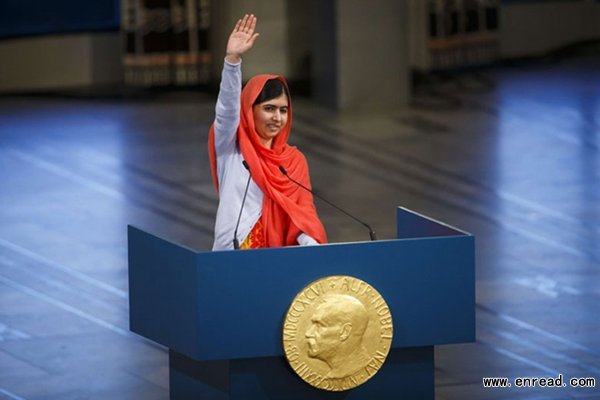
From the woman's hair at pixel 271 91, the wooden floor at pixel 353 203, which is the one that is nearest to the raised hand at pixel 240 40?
the woman's hair at pixel 271 91

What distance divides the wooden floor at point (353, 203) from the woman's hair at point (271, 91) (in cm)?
162

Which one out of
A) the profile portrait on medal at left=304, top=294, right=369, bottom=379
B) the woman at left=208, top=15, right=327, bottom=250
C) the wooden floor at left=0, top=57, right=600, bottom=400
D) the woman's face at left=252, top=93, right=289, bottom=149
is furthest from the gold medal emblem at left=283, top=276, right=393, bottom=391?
the wooden floor at left=0, top=57, right=600, bottom=400

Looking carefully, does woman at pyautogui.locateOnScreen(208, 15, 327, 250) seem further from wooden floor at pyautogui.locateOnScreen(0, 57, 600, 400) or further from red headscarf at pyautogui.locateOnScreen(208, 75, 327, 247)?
wooden floor at pyautogui.locateOnScreen(0, 57, 600, 400)

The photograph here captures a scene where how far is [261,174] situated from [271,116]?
238 mm

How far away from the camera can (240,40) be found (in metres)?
5.71

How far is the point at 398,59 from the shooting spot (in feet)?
52.1

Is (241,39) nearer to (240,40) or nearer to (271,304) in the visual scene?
(240,40)

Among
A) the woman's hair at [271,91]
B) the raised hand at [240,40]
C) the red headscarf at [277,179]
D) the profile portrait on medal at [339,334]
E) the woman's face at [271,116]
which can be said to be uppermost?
the raised hand at [240,40]

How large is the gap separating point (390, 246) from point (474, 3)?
13412 mm

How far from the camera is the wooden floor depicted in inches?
285

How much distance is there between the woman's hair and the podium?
0.76 meters

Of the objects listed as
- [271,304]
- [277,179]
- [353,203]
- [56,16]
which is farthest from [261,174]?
[56,16]

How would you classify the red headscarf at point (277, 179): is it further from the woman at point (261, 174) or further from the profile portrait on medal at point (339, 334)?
the profile portrait on medal at point (339, 334)

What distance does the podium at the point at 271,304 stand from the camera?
209 inches
